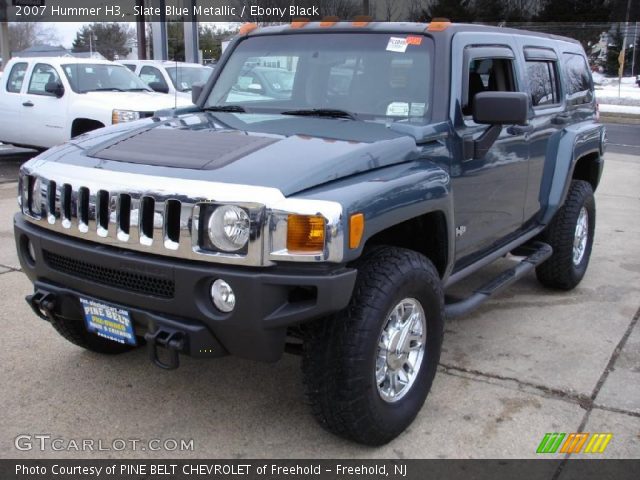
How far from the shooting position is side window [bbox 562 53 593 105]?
5.39 meters

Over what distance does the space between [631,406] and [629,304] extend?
1810mm

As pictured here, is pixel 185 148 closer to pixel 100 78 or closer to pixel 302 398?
pixel 302 398

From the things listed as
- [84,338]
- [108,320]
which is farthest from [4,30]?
[108,320]

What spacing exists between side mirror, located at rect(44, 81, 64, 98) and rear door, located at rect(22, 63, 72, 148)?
56 mm

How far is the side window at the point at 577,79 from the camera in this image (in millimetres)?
5387

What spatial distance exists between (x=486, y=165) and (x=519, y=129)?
57 cm

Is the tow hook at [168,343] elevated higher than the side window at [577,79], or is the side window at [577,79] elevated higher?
the side window at [577,79]

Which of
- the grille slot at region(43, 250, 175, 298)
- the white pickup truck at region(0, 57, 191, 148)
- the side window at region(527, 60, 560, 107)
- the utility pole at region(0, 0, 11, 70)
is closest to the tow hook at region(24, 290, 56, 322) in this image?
the grille slot at region(43, 250, 175, 298)

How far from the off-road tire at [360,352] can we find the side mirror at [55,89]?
29.5 ft

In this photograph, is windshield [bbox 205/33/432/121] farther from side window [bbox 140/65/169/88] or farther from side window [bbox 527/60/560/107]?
side window [bbox 140/65/169/88]

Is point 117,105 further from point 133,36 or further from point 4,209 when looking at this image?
point 133,36

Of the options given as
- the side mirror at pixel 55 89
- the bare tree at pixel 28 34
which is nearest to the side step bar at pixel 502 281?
the side mirror at pixel 55 89

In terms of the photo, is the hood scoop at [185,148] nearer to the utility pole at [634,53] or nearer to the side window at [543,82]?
the side window at [543,82]
